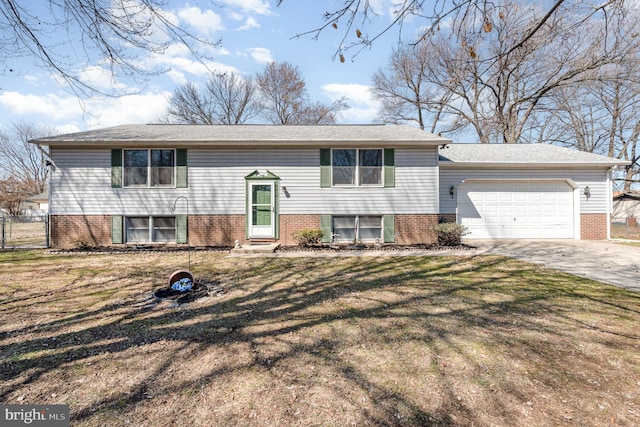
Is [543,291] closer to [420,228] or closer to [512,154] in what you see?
[420,228]

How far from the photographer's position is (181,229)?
32.6ft

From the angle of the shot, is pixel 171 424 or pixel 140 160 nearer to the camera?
pixel 171 424

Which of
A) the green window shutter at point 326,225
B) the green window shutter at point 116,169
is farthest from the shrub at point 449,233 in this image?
the green window shutter at point 116,169

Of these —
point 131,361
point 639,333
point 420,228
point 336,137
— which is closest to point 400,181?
point 420,228

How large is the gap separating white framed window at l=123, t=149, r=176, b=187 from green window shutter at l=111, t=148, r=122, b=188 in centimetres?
12

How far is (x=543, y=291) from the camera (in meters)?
4.96

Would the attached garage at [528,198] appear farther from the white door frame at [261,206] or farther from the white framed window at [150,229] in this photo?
the white framed window at [150,229]

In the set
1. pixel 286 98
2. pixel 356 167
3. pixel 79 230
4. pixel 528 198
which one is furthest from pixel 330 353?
pixel 286 98

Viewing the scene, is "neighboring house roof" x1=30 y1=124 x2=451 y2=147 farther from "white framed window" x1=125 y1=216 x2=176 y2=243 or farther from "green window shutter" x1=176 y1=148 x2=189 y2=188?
"white framed window" x1=125 y1=216 x2=176 y2=243

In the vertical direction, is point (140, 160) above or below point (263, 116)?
below

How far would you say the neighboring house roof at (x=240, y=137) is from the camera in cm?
947

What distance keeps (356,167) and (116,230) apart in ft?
29.0

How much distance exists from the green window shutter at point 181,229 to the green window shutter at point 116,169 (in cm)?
240

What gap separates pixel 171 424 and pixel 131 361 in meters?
1.15
